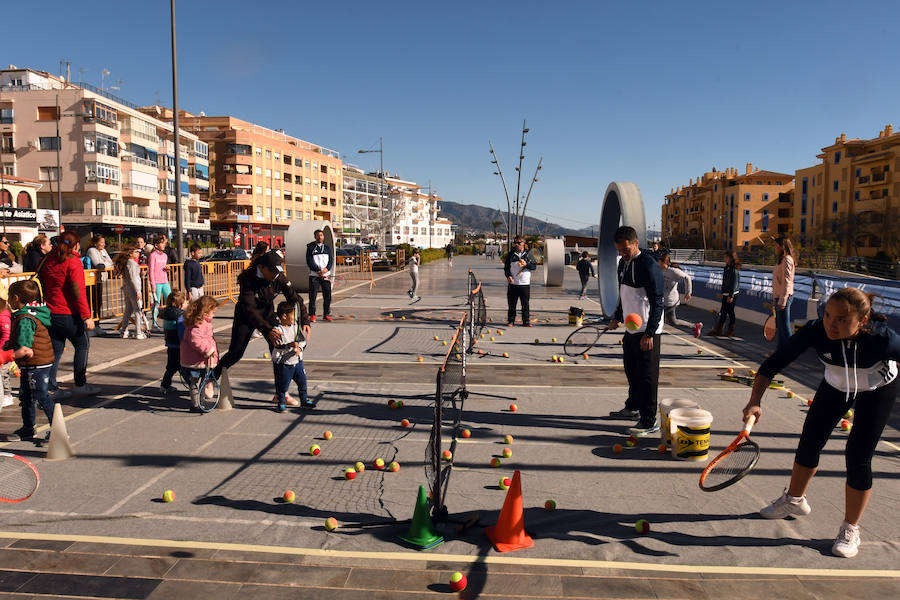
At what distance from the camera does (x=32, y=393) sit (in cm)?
613

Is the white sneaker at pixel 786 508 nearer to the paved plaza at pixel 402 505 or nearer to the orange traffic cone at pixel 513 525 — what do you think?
the paved plaza at pixel 402 505

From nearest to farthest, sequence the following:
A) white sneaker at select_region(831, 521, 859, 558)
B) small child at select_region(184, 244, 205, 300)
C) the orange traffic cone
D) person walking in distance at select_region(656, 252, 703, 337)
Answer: white sneaker at select_region(831, 521, 859, 558) → the orange traffic cone → person walking in distance at select_region(656, 252, 703, 337) → small child at select_region(184, 244, 205, 300)

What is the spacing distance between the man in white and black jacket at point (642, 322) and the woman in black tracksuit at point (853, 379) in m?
2.25

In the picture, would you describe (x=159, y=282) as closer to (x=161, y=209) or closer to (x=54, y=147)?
(x=54, y=147)

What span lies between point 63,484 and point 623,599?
4.50m

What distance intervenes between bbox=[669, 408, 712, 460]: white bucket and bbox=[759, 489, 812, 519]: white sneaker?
1.22 meters

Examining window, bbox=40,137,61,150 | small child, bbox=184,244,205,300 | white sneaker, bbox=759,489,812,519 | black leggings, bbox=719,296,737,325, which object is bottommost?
white sneaker, bbox=759,489,812,519

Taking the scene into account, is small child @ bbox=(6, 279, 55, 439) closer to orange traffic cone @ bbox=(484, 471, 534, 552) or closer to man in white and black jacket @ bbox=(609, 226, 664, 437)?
orange traffic cone @ bbox=(484, 471, 534, 552)

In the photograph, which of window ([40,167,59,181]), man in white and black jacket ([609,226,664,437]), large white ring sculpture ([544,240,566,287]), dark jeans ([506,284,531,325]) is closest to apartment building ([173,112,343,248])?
window ([40,167,59,181])

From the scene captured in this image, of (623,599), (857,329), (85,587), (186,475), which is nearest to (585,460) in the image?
(623,599)

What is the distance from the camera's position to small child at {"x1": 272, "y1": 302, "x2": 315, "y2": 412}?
7378 millimetres

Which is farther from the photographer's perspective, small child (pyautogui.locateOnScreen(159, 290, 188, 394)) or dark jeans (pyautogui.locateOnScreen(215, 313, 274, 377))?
small child (pyautogui.locateOnScreen(159, 290, 188, 394))

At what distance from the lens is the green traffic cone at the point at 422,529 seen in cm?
416

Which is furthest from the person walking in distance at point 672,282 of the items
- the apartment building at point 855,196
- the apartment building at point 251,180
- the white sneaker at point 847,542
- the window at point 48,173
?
the apartment building at point 251,180
